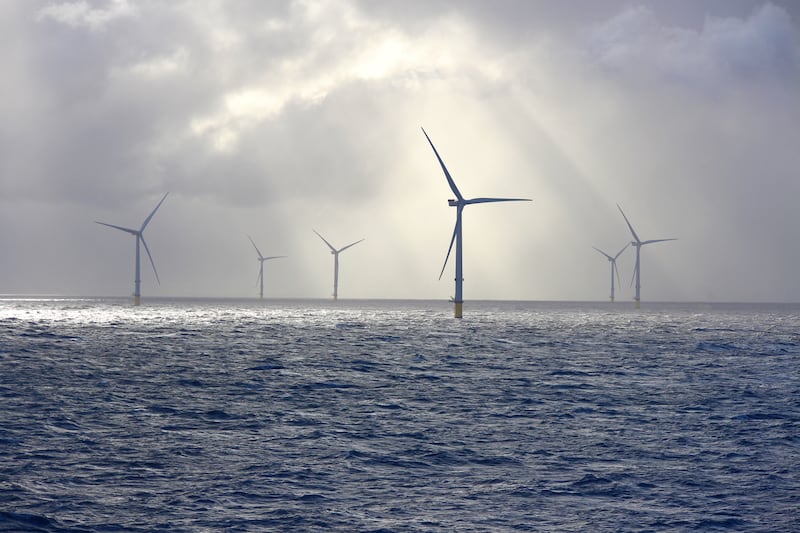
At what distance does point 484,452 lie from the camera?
27656 mm

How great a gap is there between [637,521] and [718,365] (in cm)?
5023

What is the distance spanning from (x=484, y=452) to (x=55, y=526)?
1370 cm

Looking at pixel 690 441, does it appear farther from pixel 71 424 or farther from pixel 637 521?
pixel 71 424

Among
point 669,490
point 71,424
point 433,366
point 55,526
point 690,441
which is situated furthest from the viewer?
point 433,366

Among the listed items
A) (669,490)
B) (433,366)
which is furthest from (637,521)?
(433,366)

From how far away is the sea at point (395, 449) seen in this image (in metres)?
20.0

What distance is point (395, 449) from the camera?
28031mm

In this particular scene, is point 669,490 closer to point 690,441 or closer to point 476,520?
point 476,520

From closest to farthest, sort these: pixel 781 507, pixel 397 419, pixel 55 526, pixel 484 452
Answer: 1. pixel 55 526
2. pixel 781 507
3. pixel 484 452
4. pixel 397 419

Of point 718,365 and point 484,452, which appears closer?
point 484,452

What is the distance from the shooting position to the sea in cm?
2002

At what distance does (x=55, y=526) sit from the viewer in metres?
18.8

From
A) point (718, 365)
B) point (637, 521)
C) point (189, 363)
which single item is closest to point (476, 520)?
point (637, 521)

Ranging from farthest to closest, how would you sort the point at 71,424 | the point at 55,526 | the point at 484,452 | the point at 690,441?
the point at 71,424, the point at 690,441, the point at 484,452, the point at 55,526
